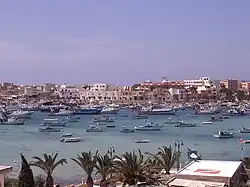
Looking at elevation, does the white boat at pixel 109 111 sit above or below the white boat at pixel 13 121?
above

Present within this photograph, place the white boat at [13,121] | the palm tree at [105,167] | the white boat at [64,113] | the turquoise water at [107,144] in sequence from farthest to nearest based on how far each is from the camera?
the white boat at [64,113] → the white boat at [13,121] → the turquoise water at [107,144] → the palm tree at [105,167]

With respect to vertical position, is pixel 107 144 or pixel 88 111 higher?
pixel 88 111

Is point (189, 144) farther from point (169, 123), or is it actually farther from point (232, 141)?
point (169, 123)

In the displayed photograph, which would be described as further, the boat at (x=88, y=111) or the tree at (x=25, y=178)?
the boat at (x=88, y=111)

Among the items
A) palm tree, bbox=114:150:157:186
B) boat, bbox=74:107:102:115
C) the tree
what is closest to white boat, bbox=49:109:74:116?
boat, bbox=74:107:102:115

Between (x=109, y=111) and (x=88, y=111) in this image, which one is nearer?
(x=109, y=111)

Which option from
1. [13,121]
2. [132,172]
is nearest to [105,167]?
[132,172]

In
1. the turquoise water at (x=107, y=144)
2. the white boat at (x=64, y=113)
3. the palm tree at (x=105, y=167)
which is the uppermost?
the palm tree at (x=105, y=167)

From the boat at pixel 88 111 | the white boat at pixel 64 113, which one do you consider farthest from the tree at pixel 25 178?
the boat at pixel 88 111

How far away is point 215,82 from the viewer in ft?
531

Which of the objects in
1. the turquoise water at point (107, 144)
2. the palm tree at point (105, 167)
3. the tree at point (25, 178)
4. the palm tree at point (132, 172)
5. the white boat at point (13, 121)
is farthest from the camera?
the white boat at point (13, 121)

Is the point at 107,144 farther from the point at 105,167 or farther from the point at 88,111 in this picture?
the point at 88,111

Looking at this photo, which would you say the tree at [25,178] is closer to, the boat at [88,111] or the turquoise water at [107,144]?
the turquoise water at [107,144]

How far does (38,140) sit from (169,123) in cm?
3151
